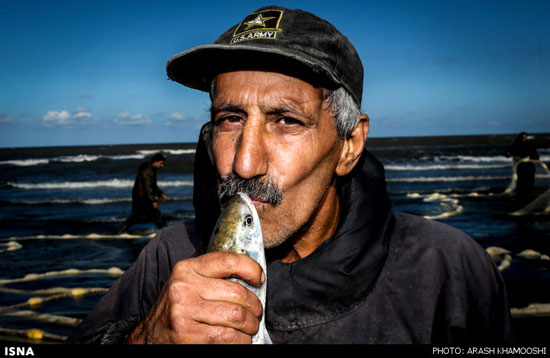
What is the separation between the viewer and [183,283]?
4.92 feet

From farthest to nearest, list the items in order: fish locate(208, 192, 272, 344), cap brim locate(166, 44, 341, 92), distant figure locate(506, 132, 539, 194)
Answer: distant figure locate(506, 132, 539, 194)
cap brim locate(166, 44, 341, 92)
fish locate(208, 192, 272, 344)

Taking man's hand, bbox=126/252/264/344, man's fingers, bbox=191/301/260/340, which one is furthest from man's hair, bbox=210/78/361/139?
man's fingers, bbox=191/301/260/340

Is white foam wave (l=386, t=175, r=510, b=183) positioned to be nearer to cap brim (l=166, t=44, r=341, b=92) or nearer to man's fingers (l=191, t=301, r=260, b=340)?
cap brim (l=166, t=44, r=341, b=92)

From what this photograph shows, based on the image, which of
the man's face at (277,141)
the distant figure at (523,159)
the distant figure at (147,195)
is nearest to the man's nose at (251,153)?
the man's face at (277,141)

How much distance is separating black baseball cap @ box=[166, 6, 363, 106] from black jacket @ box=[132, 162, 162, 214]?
11.5m

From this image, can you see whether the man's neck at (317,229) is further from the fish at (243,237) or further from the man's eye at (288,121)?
the fish at (243,237)

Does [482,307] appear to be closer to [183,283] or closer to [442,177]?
[183,283]

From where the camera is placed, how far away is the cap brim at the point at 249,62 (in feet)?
6.32

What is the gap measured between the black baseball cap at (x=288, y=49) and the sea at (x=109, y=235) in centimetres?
522

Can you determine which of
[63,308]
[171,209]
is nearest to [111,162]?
[171,209]

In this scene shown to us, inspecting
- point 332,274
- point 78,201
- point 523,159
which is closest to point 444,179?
point 523,159

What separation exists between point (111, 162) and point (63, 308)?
38066 millimetres

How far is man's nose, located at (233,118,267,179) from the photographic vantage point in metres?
1.93

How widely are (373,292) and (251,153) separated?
104 centimetres
